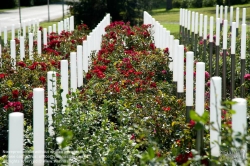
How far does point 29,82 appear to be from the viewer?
6.95 metres

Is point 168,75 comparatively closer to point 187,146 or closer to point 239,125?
point 187,146

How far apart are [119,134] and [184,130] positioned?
64 centimetres

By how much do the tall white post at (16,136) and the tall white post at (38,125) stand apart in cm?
37

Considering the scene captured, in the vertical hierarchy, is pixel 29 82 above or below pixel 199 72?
below

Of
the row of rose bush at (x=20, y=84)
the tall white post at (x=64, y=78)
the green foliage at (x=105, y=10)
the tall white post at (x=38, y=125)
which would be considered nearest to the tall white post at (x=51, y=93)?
the tall white post at (x=64, y=78)

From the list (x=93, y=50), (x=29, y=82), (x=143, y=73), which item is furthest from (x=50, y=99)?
(x=93, y=50)

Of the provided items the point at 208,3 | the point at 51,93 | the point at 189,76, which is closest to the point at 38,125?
the point at 51,93

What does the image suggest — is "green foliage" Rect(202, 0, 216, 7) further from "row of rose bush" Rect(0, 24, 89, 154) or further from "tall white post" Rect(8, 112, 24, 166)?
"tall white post" Rect(8, 112, 24, 166)

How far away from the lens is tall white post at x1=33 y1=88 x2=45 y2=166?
3.92 meters

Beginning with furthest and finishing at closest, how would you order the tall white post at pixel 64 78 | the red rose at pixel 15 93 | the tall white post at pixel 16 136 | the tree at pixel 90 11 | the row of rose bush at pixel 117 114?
the tree at pixel 90 11 → the red rose at pixel 15 93 → the tall white post at pixel 64 78 → the row of rose bush at pixel 117 114 → the tall white post at pixel 16 136

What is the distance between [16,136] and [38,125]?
47 cm

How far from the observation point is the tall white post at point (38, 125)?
3922 mm

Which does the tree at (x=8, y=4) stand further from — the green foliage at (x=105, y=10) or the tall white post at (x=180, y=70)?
the tall white post at (x=180, y=70)

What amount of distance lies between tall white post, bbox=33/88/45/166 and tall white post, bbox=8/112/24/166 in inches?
14.4
